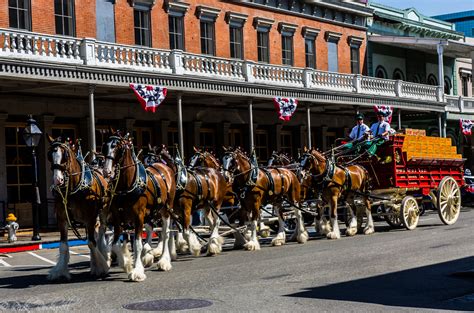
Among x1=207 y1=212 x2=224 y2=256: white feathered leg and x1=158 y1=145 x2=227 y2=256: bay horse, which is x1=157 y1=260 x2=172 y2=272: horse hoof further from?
x1=207 y1=212 x2=224 y2=256: white feathered leg

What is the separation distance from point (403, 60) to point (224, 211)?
26902mm

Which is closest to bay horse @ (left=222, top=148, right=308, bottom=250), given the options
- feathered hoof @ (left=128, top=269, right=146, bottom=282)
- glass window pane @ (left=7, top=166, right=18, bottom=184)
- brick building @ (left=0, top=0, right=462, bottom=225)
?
feathered hoof @ (left=128, top=269, right=146, bottom=282)

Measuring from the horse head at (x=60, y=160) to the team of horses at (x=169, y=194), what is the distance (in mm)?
16

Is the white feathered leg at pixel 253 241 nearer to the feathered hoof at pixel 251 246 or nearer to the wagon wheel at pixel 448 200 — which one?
the feathered hoof at pixel 251 246

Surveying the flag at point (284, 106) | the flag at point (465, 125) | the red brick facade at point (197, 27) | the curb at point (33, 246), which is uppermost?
the red brick facade at point (197, 27)

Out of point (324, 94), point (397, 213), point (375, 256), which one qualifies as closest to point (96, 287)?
point (375, 256)

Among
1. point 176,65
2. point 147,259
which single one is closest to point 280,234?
point 147,259

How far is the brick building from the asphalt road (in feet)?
28.6

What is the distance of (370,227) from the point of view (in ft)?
66.4

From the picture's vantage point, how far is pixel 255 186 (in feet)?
57.4

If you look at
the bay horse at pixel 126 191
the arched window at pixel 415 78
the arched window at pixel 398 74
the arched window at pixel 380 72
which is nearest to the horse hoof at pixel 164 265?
the bay horse at pixel 126 191

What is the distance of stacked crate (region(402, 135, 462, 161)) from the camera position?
67.6 ft

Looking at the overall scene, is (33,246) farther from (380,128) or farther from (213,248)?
(380,128)

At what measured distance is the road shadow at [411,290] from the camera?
10.1 m
